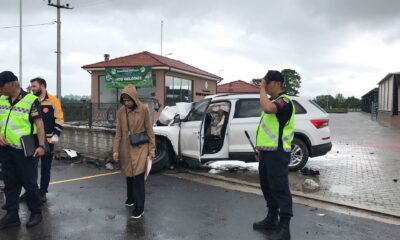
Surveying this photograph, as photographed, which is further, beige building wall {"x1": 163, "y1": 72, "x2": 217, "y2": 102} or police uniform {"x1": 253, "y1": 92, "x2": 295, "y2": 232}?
beige building wall {"x1": 163, "y1": 72, "x2": 217, "y2": 102}

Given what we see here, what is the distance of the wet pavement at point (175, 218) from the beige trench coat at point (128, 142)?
0.70 metres

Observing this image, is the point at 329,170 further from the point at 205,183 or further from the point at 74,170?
the point at 74,170

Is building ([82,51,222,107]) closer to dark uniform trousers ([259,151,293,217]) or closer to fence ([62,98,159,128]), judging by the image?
fence ([62,98,159,128])

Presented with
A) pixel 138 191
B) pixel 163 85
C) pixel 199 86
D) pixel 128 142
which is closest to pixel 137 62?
pixel 163 85

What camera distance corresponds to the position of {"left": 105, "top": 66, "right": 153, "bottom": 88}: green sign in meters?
17.0

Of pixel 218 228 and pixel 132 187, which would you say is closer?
pixel 218 228

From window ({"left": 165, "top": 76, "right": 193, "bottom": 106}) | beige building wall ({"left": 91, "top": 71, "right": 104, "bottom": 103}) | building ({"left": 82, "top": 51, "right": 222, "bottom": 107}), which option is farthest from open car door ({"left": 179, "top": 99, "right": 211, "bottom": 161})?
beige building wall ({"left": 91, "top": 71, "right": 104, "bottom": 103})

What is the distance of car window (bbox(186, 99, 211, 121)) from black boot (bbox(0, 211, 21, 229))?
425 cm

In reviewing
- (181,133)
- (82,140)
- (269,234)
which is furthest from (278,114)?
(82,140)

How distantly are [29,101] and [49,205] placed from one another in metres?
1.89

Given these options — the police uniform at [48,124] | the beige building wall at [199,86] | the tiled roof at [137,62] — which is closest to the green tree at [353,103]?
the beige building wall at [199,86]

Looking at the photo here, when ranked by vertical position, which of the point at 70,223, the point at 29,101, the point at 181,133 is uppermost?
the point at 29,101

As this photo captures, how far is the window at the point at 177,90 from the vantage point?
23.7m

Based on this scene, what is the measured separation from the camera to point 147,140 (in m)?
5.45
